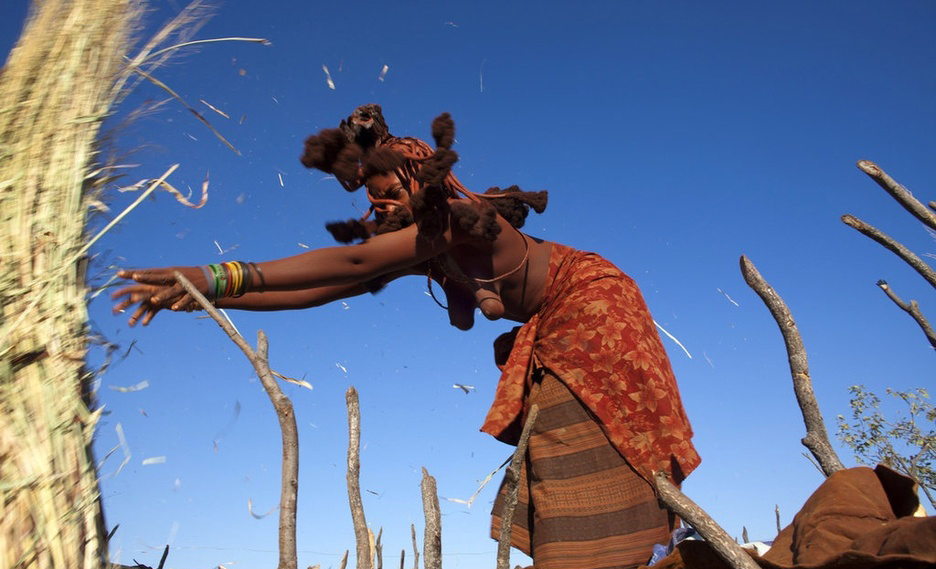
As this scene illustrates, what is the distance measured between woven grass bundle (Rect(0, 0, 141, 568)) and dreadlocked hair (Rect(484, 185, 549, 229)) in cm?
157

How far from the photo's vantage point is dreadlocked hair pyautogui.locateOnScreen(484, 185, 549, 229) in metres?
3.30

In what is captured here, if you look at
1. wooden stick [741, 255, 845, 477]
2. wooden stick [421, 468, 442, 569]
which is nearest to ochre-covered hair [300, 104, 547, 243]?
wooden stick [741, 255, 845, 477]

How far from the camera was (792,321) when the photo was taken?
2.30 metres

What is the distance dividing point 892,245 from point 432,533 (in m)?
2.06

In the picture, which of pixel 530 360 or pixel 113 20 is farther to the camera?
pixel 530 360

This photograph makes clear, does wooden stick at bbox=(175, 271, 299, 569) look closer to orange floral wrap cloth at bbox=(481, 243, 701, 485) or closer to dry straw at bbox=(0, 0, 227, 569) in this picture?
dry straw at bbox=(0, 0, 227, 569)

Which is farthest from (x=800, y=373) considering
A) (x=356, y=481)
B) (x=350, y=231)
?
(x=350, y=231)

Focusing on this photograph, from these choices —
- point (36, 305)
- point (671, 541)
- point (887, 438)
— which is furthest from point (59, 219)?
point (887, 438)

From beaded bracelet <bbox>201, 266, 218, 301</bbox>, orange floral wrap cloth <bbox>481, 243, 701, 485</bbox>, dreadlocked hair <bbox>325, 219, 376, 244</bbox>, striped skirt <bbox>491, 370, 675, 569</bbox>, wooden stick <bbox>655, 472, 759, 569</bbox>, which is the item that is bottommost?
wooden stick <bbox>655, 472, 759, 569</bbox>

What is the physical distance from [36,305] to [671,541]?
1919 mm

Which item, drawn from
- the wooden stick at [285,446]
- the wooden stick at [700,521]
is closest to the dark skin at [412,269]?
the wooden stick at [285,446]

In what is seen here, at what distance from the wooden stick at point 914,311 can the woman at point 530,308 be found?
1399 millimetres

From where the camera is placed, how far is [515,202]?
131 inches

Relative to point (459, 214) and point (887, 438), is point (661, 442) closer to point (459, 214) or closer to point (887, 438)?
point (459, 214)
